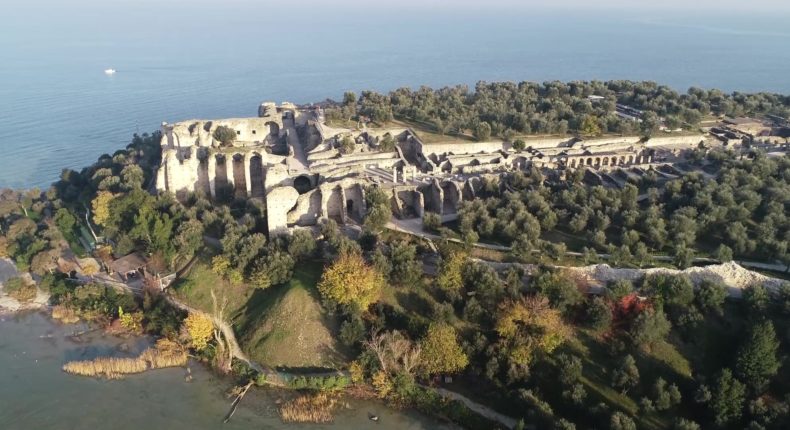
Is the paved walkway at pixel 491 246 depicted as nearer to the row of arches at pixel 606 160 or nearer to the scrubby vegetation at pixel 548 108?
the scrubby vegetation at pixel 548 108

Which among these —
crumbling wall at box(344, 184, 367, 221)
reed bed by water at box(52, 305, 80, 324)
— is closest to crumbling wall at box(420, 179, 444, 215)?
crumbling wall at box(344, 184, 367, 221)

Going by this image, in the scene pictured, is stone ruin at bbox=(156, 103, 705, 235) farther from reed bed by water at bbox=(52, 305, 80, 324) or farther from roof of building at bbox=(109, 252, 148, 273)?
reed bed by water at bbox=(52, 305, 80, 324)

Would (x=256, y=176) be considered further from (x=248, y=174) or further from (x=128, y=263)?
(x=128, y=263)

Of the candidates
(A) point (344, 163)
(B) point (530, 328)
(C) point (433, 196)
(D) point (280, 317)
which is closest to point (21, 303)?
(D) point (280, 317)

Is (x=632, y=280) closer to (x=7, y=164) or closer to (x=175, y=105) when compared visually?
(x=7, y=164)

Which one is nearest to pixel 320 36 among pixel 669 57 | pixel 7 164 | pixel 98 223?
pixel 669 57

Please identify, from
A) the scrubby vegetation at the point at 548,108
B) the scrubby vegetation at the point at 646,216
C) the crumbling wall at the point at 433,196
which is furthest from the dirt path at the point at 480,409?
the scrubby vegetation at the point at 548,108
